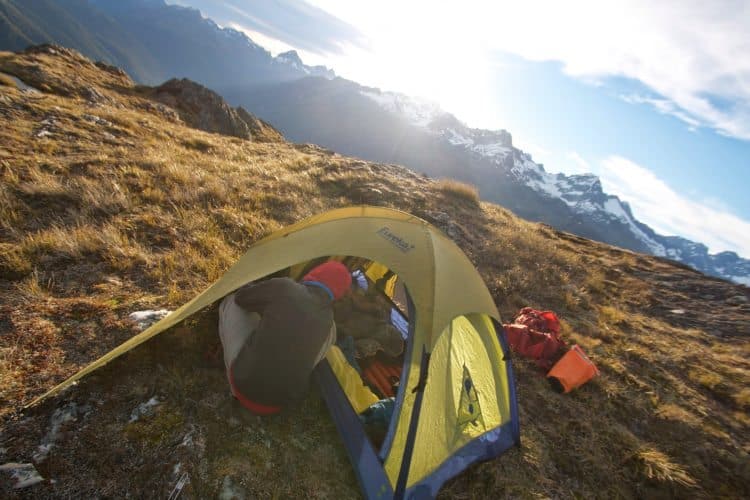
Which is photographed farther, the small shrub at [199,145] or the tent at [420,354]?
the small shrub at [199,145]

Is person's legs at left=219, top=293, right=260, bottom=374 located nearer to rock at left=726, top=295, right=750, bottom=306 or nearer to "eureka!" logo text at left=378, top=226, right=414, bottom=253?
"eureka!" logo text at left=378, top=226, right=414, bottom=253

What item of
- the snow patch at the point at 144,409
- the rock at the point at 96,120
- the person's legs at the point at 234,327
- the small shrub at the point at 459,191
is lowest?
the snow patch at the point at 144,409

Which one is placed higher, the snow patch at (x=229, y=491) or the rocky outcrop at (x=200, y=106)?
the rocky outcrop at (x=200, y=106)

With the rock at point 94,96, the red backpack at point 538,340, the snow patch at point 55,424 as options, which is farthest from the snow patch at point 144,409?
the rock at point 94,96

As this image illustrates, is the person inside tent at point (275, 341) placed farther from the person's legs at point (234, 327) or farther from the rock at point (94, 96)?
the rock at point (94, 96)

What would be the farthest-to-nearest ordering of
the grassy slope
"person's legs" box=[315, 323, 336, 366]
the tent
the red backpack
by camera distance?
the red backpack < "person's legs" box=[315, 323, 336, 366] < the tent < the grassy slope

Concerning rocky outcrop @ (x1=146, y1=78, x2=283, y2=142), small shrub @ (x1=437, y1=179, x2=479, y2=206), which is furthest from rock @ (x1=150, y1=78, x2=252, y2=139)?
small shrub @ (x1=437, y1=179, x2=479, y2=206)

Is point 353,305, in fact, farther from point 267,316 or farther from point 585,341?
point 585,341

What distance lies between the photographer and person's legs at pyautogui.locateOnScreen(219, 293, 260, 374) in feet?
13.5

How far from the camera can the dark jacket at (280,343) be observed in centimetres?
386

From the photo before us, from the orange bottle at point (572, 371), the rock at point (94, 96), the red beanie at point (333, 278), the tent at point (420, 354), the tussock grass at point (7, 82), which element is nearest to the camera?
the tent at point (420, 354)

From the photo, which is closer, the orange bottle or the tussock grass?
the orange bottle

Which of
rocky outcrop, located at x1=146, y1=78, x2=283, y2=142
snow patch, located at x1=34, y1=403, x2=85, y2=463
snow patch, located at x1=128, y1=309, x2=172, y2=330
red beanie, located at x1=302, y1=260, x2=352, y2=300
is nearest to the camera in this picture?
snow patch, located at x1=34, y1=403, x2=85, y2=463

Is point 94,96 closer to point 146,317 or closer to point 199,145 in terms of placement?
point 199,145
